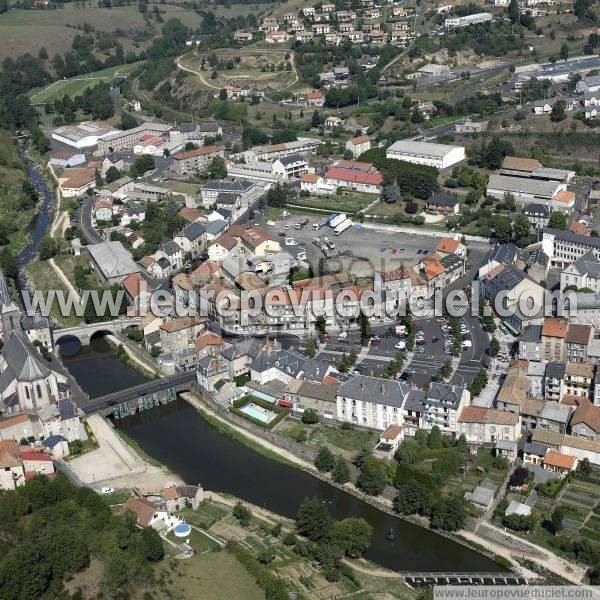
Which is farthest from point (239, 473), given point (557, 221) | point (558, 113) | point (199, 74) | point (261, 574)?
point (199, 74)

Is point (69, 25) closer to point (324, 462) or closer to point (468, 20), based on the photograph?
point (468, 20)

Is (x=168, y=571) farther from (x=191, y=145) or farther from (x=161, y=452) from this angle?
(x=191, y=145)

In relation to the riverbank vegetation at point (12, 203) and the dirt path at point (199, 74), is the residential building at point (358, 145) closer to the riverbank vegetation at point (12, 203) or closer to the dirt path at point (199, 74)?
the dirt path at point (199, 74)

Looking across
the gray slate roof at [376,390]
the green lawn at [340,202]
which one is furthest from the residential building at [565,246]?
→ the gray slate roof at [376,390]

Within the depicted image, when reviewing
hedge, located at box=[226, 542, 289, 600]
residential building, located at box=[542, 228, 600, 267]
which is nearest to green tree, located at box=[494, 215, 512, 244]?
residential building, located at box=[542, 228, 600, 267]

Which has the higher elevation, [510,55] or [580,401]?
[510,55]

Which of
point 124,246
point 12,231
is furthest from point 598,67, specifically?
point 12,231

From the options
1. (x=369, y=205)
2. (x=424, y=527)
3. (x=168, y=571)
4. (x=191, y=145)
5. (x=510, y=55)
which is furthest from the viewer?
(x=510, y=55)
